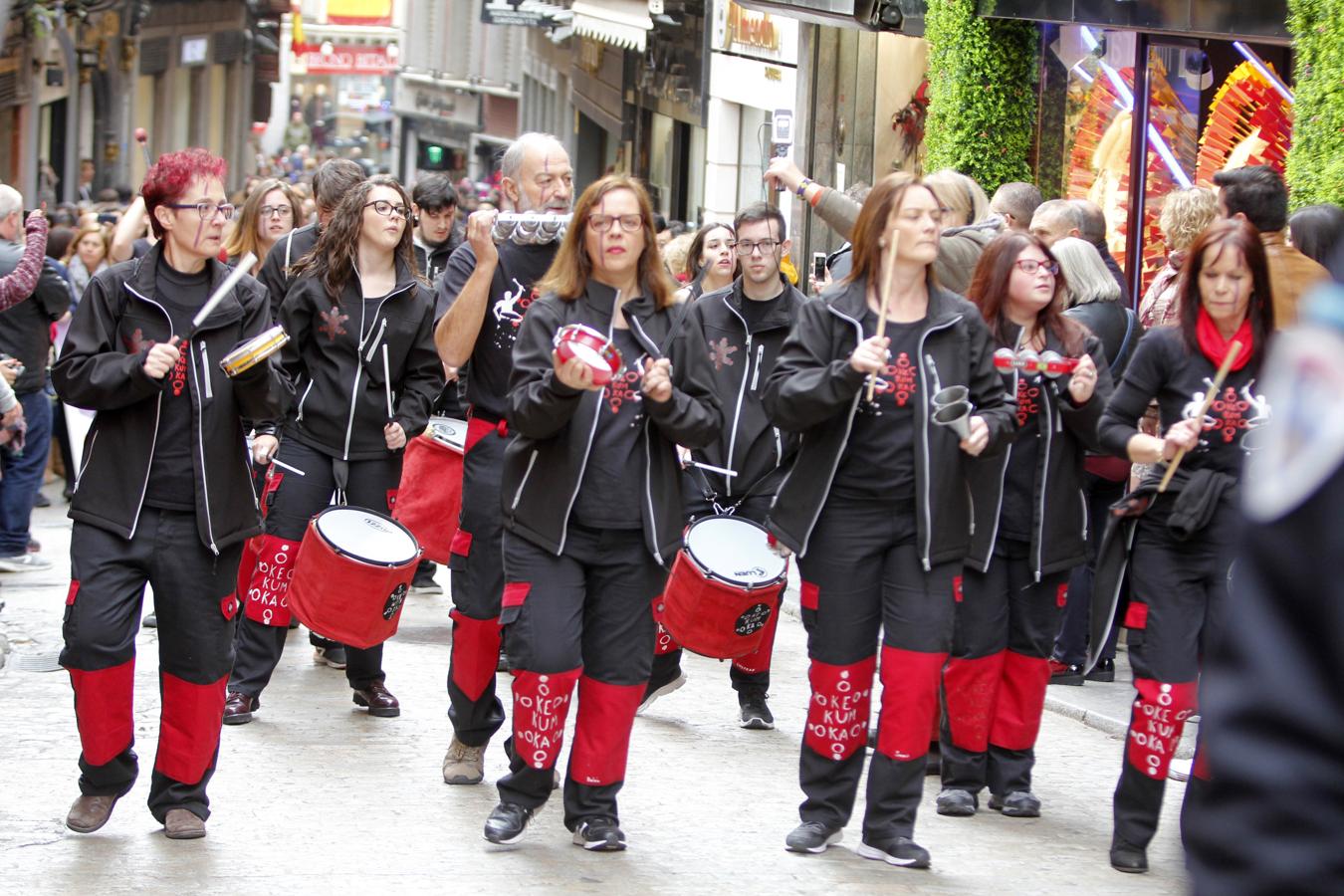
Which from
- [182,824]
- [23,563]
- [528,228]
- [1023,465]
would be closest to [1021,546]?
[1023,465]

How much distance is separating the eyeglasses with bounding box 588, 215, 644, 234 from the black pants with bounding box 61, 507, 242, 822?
1.46 m

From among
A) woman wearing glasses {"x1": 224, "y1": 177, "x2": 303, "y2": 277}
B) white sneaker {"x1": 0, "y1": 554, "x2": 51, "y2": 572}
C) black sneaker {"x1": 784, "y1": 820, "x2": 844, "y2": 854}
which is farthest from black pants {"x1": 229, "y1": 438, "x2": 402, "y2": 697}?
white sneaker {"x1": 0, "y1": 554, "x2": 51, "y2": 572}

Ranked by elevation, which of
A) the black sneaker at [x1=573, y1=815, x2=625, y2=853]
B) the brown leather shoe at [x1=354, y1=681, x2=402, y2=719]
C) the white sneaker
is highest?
the black sneaker at [x1=573, y1=815, x2=625, y2=853]

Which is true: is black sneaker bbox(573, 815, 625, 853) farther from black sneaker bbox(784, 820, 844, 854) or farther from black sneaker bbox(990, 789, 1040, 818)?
black sneaker bbox(990, 789, 1040, 818)

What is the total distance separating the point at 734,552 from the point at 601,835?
1.33m

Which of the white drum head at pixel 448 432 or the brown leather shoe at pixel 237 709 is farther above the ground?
the white drum head at pixel 448 432

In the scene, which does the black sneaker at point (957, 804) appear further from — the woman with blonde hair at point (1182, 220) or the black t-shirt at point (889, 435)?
the woman with blonde hair at point (1182, 220)

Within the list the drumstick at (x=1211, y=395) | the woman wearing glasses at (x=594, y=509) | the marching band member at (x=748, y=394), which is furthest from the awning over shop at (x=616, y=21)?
the drumstick at (x=1211, y=395)

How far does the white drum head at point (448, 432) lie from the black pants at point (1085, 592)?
2747 millimetres

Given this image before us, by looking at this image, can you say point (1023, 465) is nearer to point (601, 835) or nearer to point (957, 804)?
point (957, 804)

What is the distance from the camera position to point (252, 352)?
18.2 ft

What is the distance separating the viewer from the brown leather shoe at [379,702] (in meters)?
7.75

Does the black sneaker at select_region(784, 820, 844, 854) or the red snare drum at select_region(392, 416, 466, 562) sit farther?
the red snare drum at select_region(392, 416, 466, 562)

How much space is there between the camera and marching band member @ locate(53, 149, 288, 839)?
561 cm
